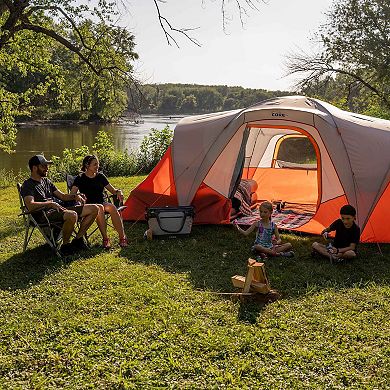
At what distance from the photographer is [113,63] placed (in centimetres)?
954

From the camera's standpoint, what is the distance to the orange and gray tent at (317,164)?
523 cm

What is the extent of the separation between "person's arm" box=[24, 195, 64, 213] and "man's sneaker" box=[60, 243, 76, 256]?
18.6 inches

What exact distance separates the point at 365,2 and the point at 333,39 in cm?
167

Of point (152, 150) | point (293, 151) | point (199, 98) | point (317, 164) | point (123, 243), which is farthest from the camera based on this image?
point (199, 98)

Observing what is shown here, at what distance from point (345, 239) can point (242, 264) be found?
3.76 ft

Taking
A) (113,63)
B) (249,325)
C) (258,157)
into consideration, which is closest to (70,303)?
(249,325)

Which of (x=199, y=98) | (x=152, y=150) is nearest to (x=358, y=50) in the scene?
(x=152, y=150)

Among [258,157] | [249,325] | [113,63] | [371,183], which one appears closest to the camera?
[249,325]

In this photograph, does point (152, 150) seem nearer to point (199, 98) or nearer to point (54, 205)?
point (54, 205)

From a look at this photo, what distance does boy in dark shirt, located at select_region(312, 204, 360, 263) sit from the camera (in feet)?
15.5

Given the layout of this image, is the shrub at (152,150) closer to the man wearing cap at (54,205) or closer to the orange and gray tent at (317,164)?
the orange and gray tent at (317,164)

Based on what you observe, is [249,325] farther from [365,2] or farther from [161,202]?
[365,2]

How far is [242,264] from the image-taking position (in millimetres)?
4691

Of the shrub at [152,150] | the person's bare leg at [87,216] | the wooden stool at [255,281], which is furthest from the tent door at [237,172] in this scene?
the shrub at [152,150]
